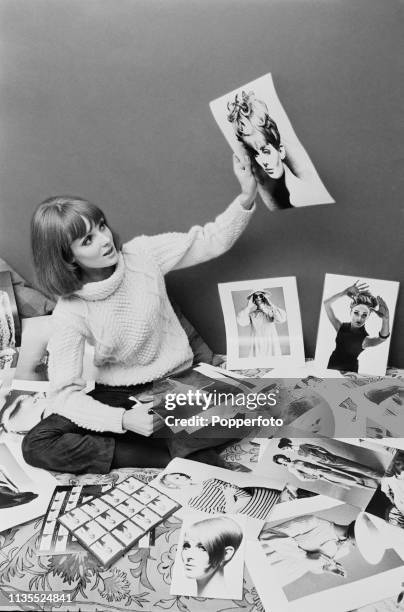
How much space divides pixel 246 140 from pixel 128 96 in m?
0.32

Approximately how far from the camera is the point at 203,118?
3.59ft

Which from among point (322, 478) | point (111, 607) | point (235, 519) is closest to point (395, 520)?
point (322, 478)

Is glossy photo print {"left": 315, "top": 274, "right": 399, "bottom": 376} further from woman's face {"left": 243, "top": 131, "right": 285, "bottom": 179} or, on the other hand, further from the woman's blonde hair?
the woman's blonde hair

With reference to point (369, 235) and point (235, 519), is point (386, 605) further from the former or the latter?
point (369, 235)

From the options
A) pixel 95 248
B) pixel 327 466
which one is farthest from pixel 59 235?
pixel 327 466

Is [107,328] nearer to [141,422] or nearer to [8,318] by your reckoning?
[141,422]

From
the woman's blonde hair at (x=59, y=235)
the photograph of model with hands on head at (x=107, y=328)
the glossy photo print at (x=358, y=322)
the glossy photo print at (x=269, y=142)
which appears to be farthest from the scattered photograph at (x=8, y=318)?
the glossy photo print at (x=358, y=322)

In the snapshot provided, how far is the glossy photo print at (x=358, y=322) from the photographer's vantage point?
1.16m

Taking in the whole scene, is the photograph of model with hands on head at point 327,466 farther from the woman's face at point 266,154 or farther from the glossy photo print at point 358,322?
the woman's face at point 266,154

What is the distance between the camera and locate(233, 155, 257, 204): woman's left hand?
103cm

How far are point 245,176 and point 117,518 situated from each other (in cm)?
74

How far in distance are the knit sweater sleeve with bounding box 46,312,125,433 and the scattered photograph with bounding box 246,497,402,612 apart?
373 millimetres

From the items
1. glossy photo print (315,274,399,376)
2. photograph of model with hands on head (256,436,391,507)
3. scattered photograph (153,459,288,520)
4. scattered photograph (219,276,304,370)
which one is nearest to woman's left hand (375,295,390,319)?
glossy photo print (315,274,399,376)

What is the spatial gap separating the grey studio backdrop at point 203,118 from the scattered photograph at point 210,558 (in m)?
0.59
